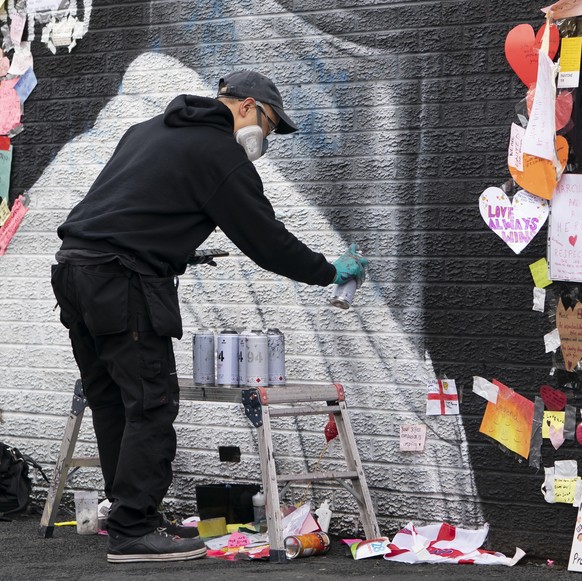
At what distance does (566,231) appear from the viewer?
189 inches

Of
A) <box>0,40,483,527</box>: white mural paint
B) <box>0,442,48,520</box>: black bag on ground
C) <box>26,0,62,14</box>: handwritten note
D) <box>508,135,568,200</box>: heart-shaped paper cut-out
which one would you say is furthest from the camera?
<box>26,0,62,14</box>: handwritten note

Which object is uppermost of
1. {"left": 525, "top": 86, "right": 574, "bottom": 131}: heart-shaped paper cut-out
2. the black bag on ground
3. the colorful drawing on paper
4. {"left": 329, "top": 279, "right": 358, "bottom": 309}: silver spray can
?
{"left": 525, "top": 86, "right": 574, "bottom": 131}: heart-shaped paper cut-out

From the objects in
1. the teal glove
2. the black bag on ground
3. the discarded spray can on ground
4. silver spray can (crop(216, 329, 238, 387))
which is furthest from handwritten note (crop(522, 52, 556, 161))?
the black bag on ground

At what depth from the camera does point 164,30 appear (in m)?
5.71

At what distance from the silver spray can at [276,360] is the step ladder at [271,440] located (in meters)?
0.06

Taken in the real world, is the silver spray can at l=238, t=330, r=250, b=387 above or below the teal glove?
below

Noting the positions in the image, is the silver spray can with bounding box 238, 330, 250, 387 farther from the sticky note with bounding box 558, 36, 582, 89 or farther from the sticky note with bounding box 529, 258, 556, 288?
the sticky note with bounding box 558, 36, 582, 89

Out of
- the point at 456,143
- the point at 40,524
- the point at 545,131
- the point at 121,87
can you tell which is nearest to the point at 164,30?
the point at 121,87

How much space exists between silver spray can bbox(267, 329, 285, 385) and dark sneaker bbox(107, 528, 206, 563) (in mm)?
821

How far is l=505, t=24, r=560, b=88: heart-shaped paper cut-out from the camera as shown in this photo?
480cm

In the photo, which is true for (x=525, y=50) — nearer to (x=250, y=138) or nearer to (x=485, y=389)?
(x=250, y=138)

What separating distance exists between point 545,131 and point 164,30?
2.06 m

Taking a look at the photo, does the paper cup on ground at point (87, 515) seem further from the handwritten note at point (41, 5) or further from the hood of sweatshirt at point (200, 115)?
the handwritten note at point (41, 5)

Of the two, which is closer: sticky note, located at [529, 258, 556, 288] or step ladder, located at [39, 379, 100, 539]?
Answer: sticky note, located at [529, 258, 556, 288]
